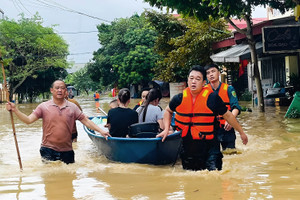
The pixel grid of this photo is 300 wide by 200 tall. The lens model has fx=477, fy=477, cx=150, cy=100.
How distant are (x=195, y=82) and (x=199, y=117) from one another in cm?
43

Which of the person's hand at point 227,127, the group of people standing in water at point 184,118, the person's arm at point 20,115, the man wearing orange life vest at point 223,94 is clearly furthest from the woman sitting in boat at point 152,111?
the person's arm at point 20,115

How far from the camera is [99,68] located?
5272 centimetres

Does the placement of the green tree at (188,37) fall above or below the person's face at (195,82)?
above

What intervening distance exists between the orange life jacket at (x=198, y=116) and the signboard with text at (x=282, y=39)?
1004 cm

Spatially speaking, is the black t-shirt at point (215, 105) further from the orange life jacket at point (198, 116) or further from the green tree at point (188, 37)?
the green tree at point (188, 37)

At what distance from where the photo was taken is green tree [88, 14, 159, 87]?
1829 inches

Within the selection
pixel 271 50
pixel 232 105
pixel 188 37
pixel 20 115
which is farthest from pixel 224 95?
pixel 188 37

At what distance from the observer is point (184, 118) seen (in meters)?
5.80

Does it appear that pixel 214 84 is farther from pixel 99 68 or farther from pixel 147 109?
pixel 99 68

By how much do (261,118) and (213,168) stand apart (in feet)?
36.6

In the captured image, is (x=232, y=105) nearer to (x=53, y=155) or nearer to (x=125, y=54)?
(x=53, y=155)

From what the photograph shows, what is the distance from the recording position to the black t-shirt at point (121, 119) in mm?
8242

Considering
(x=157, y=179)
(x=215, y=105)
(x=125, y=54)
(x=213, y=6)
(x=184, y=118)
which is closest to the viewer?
(x=215, y=105)

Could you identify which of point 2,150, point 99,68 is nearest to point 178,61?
point 2,150
